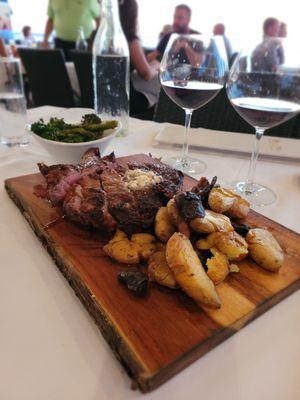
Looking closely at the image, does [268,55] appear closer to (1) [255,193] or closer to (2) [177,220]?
(1) [255,193]

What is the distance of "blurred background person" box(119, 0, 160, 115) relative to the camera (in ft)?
7.83

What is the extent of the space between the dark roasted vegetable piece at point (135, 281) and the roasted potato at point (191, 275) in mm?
42

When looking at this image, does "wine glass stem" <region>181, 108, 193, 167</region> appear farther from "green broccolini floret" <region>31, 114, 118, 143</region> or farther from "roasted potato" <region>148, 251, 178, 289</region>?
"roasted potato" <region>148, 251, 178, 289</region>

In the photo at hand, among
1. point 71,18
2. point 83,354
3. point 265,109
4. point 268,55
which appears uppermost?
point 71,18

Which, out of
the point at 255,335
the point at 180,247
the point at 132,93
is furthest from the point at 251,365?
the point at 132,93

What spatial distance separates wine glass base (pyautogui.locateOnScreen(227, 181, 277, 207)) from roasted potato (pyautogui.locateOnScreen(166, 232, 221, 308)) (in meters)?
0.35

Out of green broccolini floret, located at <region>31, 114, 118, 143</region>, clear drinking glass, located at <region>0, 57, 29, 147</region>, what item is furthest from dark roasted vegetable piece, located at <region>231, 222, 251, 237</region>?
clear drinking glass, located at <region>0, 57, 29, 147</region>

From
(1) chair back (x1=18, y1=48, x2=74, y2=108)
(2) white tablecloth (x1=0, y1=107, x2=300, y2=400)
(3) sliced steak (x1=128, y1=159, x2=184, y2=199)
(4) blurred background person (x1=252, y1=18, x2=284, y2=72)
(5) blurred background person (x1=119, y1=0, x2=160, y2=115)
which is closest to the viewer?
(2) white tablecloth (x1=0, y1=107, x2=300, y2=400)

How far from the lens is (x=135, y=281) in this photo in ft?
1.39

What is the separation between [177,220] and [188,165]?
0.44 metres

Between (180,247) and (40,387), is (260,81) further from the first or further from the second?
(40,387)

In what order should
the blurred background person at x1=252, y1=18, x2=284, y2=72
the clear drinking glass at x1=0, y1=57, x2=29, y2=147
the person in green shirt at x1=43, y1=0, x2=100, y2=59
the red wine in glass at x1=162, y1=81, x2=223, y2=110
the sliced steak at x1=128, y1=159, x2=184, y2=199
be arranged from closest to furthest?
the sliced steak at x1=128, y1=159, x2=184, y2=199 < the blurred background person at x1=252, y1=18, x2=284, y2=72 < the red wine in glass at x1=162, y1=81, x2=223, y2=110 < the clear drinking glass at x1=0, y1=57, x2=29, y2=147 < the person in green shirt at x1=43, y1=0, x2=100, y2=59

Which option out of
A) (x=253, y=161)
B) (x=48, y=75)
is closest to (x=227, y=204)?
(x=253, y=161)

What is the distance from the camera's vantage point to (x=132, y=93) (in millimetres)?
2633
